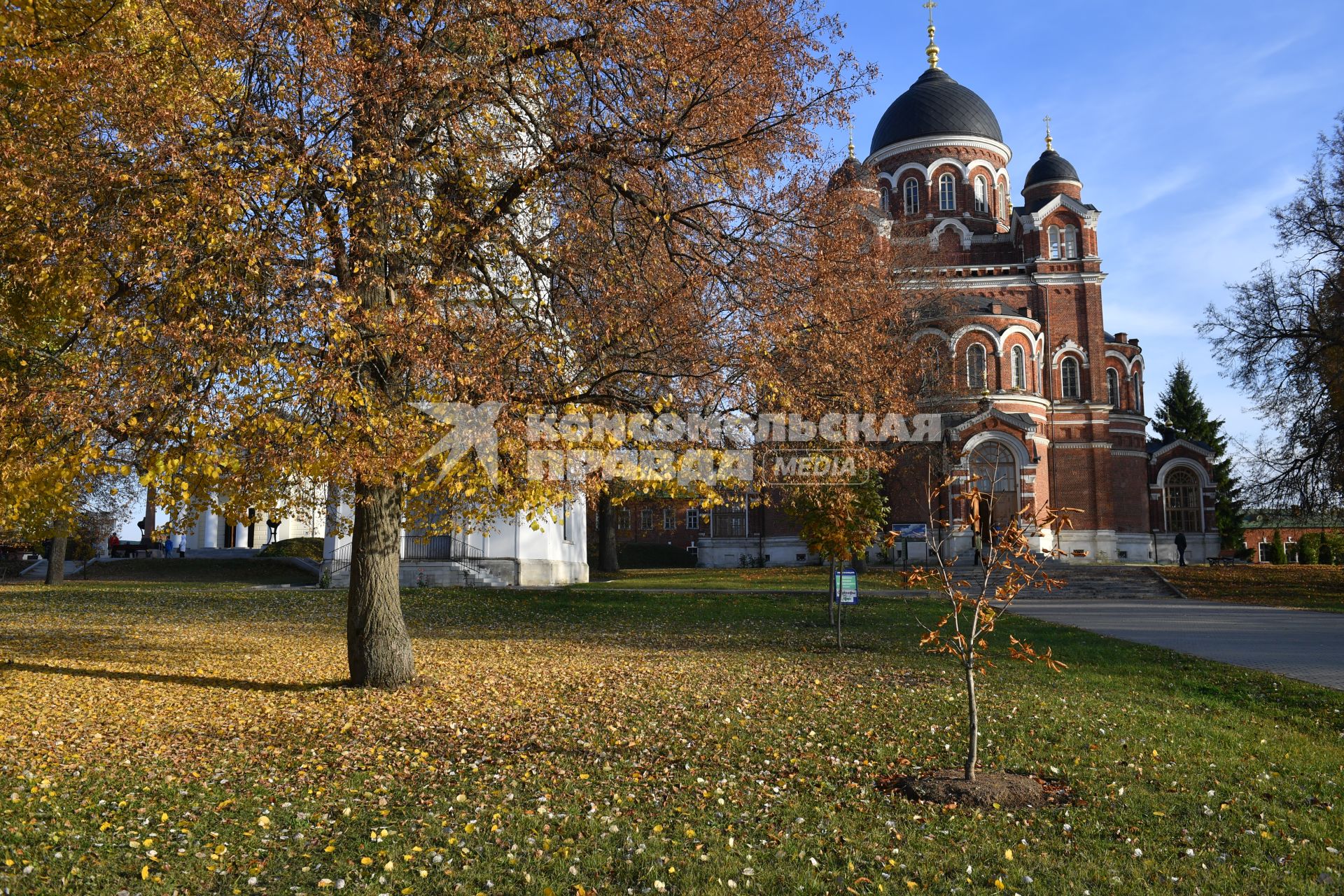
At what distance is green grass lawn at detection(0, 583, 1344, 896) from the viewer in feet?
17.6

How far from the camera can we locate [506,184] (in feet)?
36.4

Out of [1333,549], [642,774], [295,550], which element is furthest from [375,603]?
[1333,549]

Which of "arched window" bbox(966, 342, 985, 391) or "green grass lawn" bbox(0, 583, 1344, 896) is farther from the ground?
"arched window" bbox(966, 342, 985, 391)

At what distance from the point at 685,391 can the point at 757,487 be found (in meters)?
2.23

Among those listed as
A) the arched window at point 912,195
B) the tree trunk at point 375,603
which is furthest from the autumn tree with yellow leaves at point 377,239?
the arched window at point 912,195

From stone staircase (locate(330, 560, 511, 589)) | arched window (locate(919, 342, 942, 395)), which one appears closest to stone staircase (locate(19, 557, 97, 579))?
stone staircase (locate(330, 560, 511, 589))

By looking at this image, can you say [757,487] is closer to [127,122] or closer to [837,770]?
[837,770]

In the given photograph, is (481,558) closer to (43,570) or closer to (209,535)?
(43,570)

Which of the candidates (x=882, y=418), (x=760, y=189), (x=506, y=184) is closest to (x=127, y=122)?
(x=506, y=184)

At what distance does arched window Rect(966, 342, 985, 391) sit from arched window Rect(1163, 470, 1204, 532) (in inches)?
515

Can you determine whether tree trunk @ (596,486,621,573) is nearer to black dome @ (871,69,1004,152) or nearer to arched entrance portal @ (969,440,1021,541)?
arched entrance portal @ (969,440,1021,541)

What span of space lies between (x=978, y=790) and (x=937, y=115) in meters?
48.6

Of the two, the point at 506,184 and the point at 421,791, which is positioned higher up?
the point at 506,184

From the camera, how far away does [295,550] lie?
136ft
